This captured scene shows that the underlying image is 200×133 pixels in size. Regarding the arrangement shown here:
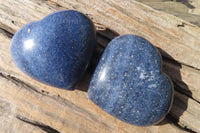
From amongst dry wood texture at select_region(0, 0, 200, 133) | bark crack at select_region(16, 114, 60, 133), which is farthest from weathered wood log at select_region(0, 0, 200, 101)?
bark crack at select_region(16, 114, 60, 133)

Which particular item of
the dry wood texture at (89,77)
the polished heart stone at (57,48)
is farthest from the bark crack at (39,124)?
the polished heart stone at (57,48)

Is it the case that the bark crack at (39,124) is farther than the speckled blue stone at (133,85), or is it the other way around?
the bark crack at (39,124)

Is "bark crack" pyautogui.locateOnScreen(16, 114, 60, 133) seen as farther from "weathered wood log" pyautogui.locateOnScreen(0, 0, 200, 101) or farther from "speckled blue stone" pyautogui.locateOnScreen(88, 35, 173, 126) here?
"weathered wood log" pyautogui.locateOnScreen(0, 0, 200, 101)

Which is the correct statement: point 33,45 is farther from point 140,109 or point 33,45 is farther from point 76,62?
point 140,109

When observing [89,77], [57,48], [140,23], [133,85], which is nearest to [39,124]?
[89,77]

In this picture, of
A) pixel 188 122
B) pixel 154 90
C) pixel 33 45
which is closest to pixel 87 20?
pixel 33 45

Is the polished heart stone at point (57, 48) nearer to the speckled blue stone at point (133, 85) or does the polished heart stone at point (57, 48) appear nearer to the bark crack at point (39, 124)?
the speckled blue stone at point (133, 85)
